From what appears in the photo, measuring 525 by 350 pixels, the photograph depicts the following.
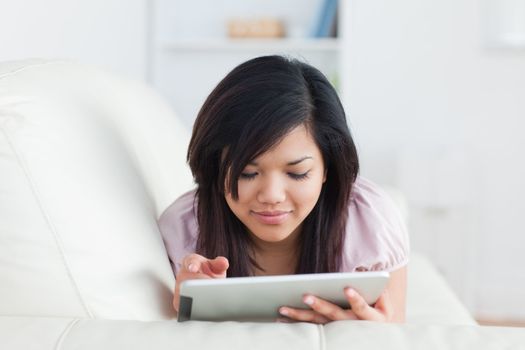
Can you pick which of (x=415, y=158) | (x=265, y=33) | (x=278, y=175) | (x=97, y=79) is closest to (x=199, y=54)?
(x=265, y=33)

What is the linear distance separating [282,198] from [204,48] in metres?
2.67

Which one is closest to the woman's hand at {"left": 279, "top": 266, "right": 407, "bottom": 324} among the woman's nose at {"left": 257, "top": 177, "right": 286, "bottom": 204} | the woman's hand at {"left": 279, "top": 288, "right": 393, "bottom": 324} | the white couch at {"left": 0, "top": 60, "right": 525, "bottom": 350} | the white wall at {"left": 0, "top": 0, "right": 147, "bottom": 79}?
the woman's hand at {"left": 279, "top": 288, "right": 393, "bottom": 324}

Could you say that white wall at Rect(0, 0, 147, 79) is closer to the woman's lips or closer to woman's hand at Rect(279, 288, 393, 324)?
the woman's lips

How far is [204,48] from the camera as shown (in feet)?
12.9

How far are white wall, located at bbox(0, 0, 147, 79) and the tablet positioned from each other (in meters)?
0.98

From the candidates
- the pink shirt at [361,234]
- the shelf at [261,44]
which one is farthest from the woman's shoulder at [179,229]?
the shelf at [261,44]

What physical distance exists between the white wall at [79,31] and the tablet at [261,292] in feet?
3.23

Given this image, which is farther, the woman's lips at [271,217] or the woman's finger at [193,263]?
the woman's lips at [271,217]

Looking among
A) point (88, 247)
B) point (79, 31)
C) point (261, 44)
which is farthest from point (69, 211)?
point (261, 44)

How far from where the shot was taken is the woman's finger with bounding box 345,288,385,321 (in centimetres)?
117

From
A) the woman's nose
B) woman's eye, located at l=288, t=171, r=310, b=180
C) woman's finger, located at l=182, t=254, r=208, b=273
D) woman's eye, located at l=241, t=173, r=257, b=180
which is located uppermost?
woman's eye, located at l=241, t=173, r=257, b=180

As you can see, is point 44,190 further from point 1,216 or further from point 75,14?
point 75,14

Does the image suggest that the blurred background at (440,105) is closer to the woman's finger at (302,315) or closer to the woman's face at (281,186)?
the woman's face at (281,186)

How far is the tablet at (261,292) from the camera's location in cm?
108
